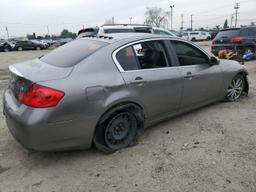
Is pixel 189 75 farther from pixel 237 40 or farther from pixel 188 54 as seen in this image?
pixel 237 40

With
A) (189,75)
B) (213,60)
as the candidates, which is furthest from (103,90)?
(213,60)

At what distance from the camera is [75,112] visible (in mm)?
2621

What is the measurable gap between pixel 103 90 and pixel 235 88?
3415 mm

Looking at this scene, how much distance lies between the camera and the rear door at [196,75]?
3808 mm

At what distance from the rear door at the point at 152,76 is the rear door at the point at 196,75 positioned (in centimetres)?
20

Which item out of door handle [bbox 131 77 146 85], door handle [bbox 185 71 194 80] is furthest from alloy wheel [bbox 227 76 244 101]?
door handle [bbox 131 77 146 85]

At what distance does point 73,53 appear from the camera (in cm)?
319

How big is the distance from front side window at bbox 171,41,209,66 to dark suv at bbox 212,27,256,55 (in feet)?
24.5

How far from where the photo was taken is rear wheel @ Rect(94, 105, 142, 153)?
2.99 m

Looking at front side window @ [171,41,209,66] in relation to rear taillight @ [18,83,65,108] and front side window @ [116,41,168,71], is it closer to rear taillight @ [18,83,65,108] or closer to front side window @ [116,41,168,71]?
front side window @ [116,41,168,71]

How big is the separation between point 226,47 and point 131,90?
9.26 m

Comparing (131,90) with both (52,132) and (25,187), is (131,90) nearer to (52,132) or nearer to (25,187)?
(52,132)

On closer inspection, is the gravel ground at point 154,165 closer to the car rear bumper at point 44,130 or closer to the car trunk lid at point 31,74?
the car rear bumper at point 44,130

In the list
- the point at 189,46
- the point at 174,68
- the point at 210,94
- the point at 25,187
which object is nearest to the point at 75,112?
the point at 25,187
